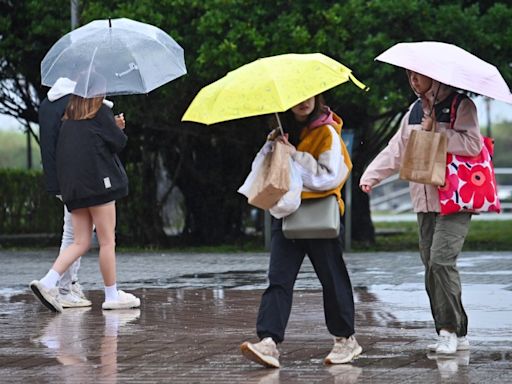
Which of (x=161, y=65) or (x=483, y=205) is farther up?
(x=161, y=65)

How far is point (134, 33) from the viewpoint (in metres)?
10.5

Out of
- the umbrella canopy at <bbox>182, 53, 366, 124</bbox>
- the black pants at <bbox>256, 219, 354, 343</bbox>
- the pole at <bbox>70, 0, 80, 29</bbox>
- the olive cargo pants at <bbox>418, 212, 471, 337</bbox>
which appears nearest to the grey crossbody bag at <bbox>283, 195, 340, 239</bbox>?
the black pants at <bbox>256, 219, 354, 343</bbox>

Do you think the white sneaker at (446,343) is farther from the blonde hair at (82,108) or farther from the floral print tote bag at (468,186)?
the blonde hair at (82,108)

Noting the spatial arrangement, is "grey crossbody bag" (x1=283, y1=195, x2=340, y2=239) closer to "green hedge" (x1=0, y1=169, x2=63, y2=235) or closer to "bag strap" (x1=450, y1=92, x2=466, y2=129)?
"bag strap" (x1=450, y1=92, x2=466, y2=129)

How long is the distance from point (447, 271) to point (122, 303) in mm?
3499

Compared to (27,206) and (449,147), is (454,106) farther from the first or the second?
(27,206)

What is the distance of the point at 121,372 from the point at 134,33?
13.0 feet

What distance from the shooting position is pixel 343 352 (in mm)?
7449

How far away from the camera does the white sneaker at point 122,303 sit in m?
10.4

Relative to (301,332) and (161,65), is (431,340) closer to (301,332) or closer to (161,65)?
(301,332)

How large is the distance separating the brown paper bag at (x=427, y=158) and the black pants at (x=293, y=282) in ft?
2.09

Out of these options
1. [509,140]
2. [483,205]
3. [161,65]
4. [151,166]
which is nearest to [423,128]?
[483,205]

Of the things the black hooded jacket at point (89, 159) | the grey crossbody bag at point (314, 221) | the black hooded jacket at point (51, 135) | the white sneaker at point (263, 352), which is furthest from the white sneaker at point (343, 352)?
the black hooded jacket at point (51, 135)

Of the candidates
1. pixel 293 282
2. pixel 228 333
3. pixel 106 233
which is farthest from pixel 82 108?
pixel 293 282
